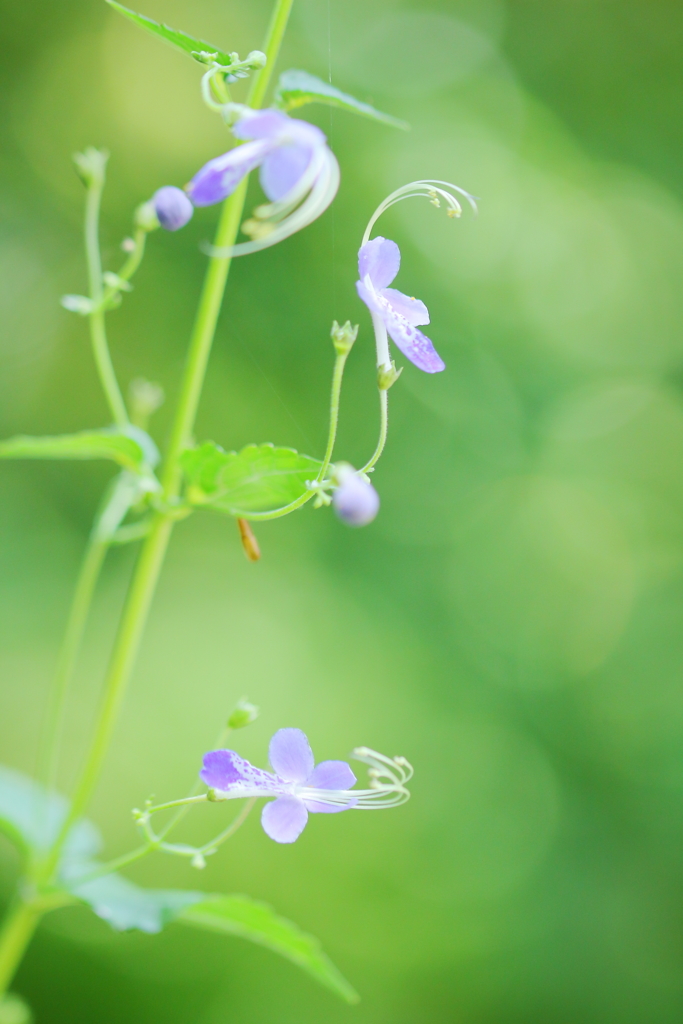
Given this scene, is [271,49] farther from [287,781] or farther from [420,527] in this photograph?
[420,527]

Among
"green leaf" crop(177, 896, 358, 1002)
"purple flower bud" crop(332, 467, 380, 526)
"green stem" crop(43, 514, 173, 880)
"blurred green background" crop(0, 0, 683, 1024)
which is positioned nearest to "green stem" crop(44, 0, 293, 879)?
A: "green stem" crop(43, 514, 173, 880)

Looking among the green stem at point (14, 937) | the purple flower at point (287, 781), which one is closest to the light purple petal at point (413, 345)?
the purple flower at point (287, 781)

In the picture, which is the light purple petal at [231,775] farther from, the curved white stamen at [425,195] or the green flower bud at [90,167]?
the green flower bud at [90,167]

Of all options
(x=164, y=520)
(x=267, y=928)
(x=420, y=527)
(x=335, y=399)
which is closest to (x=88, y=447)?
(x=164, y=520)

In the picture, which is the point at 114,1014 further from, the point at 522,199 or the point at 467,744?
the point at 522,199

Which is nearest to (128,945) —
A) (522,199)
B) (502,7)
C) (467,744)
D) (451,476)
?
(467,744)
